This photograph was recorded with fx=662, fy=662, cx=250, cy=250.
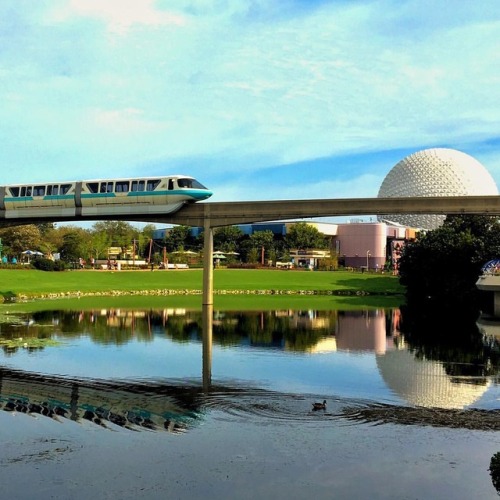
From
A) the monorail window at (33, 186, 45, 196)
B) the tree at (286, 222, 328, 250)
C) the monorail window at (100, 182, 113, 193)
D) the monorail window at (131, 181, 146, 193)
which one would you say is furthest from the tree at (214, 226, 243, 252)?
the monorail window at (131, 181, 146, 193)

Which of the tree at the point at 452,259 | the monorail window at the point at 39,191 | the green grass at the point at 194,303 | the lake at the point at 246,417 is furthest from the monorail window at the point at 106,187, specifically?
the tree at the point at 452,259

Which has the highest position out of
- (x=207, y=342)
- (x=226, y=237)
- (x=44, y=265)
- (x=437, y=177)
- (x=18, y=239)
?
(x=437, y=177)

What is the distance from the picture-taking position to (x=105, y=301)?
73.9m

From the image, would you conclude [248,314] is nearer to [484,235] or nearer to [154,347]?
[154,347]

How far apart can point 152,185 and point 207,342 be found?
25.4m

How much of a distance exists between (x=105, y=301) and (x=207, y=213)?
59.9ft

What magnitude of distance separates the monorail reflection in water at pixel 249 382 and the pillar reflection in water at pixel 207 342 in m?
0.07

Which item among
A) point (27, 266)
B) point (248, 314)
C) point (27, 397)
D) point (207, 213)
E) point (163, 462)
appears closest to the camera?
point (163, 462)

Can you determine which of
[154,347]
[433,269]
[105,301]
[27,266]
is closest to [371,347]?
[154,347]

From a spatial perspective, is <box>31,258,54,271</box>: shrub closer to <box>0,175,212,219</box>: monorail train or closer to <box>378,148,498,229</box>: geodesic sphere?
<box>0,175,212,219</box>: monorail train

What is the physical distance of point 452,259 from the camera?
3219 inches

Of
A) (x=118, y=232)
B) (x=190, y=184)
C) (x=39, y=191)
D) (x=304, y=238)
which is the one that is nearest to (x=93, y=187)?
(x=39, y=191)

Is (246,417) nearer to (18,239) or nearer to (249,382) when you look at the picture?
(249,382)

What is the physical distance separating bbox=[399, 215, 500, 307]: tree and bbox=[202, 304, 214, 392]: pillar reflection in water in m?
30.7
